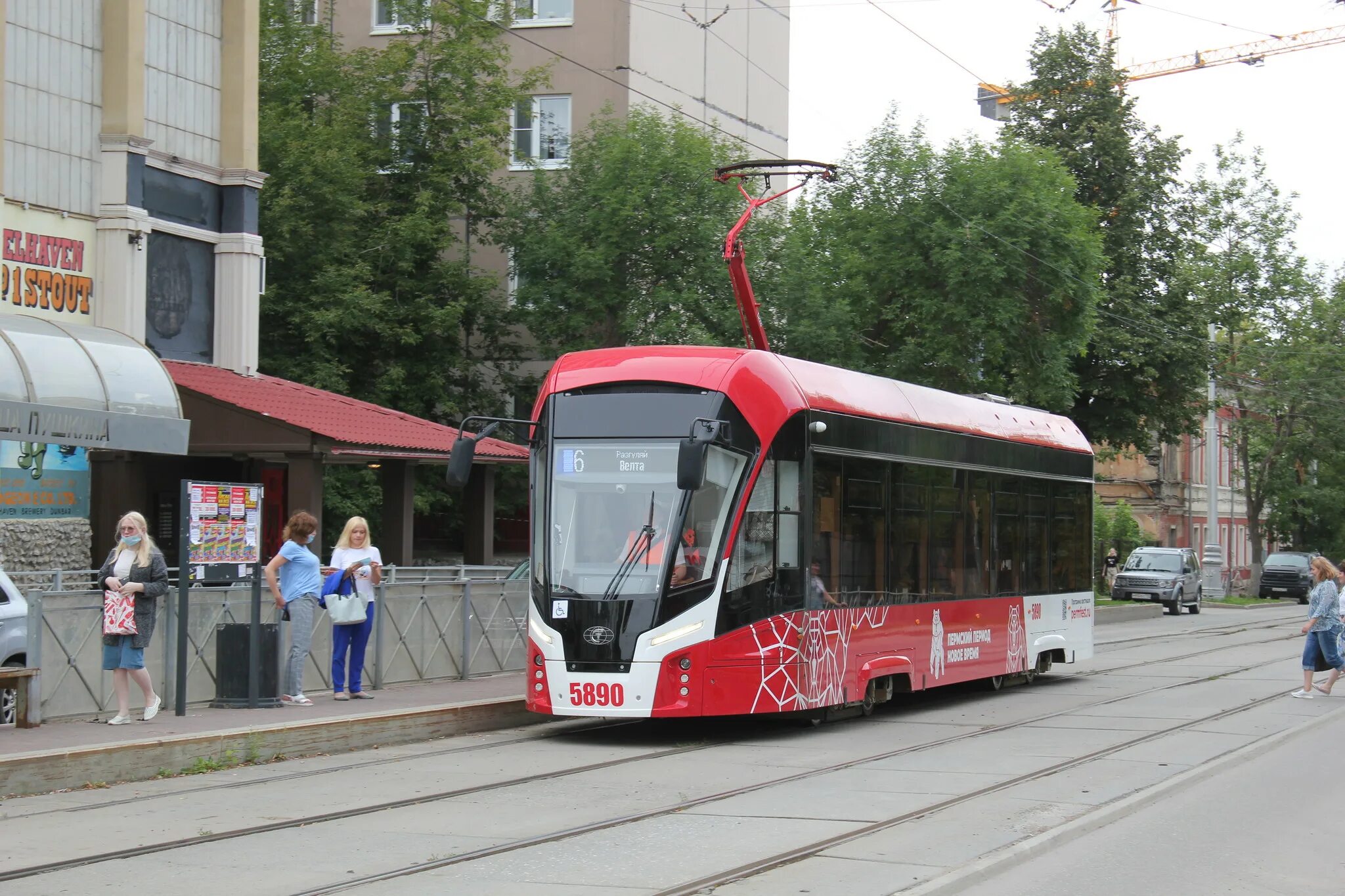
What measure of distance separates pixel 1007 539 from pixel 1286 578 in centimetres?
4744

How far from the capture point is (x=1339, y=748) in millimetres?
14164

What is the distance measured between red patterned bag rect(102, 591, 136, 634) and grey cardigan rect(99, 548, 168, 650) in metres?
0.08

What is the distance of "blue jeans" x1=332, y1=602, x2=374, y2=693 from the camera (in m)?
15.3

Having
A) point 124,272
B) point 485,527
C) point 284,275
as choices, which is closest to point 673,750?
point 124,272

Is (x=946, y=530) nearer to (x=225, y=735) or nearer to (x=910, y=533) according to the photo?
(x=910, y=533)

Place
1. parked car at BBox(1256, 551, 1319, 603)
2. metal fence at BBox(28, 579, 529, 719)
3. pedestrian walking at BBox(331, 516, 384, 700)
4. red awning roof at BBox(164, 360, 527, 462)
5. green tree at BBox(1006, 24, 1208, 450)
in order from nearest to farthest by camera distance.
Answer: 1. metal fence at BBox(28, 579, 529, 719)
2. pedestrian walking at BBox(331, 516, 384, 700)
3. red awning roof at BBox(164, 360, 527, 462)
4. green tree at BBox(1006, 24, 1208, 450)
5. parked car at BBox(1256, 551, 1319, 603)

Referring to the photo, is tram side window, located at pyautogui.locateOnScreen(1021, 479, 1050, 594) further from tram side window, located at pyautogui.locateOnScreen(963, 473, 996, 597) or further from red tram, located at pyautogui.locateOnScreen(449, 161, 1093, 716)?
red tram, located at pyautogui.locateOnScreen(449, 161, 1093, 716)

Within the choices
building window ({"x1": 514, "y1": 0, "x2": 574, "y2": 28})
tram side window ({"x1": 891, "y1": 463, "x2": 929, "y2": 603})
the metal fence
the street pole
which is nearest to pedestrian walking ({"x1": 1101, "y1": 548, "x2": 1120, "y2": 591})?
the street pole

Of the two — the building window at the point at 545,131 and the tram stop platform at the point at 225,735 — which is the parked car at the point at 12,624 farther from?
the building window at the point at 545,131

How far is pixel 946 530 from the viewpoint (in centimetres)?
1714

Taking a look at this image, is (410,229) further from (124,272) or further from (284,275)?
(124,272)

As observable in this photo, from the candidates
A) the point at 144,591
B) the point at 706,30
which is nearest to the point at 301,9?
the point at 706,30

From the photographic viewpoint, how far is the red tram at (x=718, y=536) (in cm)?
1316

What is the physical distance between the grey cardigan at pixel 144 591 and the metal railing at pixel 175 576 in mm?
545
